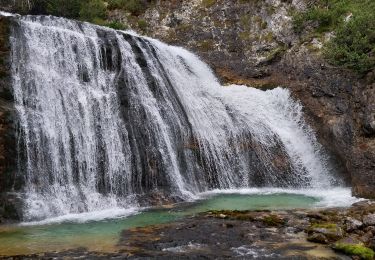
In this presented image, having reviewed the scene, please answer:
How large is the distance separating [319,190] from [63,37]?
1303cm

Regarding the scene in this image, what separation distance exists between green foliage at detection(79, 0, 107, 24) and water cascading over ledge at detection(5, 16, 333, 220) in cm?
1093

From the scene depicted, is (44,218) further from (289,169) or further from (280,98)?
(280,98)

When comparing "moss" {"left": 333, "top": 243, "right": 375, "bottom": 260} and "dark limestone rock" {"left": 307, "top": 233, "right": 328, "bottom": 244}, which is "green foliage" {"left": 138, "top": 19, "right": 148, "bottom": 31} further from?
"moss" {"left": 333, "top": 243, "right": 375, "bottom": 260}

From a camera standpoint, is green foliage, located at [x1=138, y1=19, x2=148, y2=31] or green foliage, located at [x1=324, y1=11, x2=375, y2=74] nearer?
green foliage, located at [x1=324, y1=11, x2=375, y2=74]

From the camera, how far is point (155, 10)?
32.2 meters

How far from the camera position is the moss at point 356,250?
8742mm

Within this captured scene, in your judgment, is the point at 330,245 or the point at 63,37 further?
the point at 63,37

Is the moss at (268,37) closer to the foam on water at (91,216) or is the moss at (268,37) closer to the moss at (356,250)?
the foam on water at (91,216)

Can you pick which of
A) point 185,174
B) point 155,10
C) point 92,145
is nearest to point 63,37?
point 92,145

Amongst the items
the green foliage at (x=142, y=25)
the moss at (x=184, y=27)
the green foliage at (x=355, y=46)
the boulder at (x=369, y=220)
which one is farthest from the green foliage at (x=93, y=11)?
the boulder at (x=369, y=220)

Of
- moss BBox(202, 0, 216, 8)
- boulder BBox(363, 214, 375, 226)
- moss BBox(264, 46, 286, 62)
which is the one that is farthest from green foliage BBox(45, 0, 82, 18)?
boulder BBox(363, 214, 375, 226)

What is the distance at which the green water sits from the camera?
970 centimetres

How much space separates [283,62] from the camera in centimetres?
2459

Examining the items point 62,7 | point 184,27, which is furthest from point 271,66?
point 62,7
